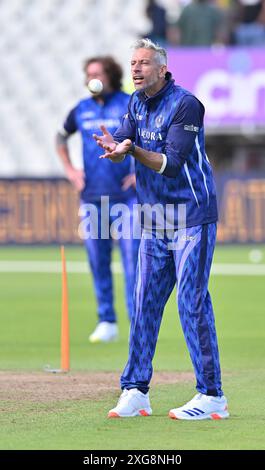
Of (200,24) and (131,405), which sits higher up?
(200,24)

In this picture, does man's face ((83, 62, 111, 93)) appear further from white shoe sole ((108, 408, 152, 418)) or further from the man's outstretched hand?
white shoe sole ((108, 408, 152, 418))

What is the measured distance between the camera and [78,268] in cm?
1991

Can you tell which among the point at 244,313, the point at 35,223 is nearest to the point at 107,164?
the point at 244,313

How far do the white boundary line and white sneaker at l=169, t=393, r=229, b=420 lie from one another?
35.3 feet

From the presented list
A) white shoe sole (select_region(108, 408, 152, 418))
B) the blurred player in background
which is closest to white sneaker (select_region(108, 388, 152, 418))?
white shoe sole (select_region(108, 408, 152, 418))

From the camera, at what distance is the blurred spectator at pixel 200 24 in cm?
2403

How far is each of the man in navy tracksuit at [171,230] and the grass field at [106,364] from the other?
26 cm

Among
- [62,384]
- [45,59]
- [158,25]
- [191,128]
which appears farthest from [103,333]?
[45,59]

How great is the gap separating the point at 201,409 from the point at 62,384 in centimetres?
178

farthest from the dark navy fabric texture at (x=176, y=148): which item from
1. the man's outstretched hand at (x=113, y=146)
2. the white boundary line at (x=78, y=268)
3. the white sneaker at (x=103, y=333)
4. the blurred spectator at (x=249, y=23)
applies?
the blurred spectator at (x=249, y=23)

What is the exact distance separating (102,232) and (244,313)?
2855 millimetres

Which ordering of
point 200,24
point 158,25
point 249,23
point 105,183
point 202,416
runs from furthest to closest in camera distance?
point 249,23
point 158,25
point 200,24
point 105,183
point 202,416

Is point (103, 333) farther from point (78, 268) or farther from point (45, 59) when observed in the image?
point (45, 59)

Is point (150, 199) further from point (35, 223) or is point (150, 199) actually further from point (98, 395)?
point (35, 223)
